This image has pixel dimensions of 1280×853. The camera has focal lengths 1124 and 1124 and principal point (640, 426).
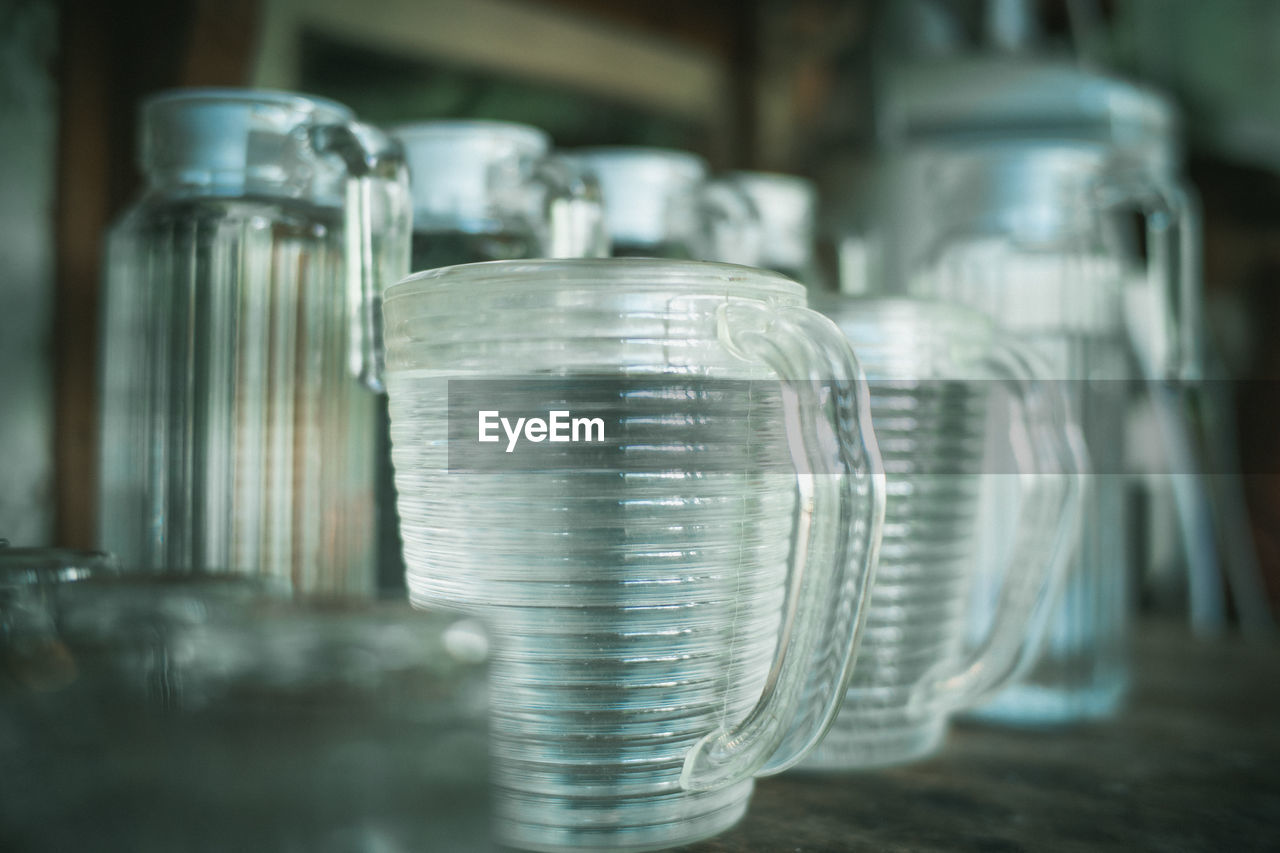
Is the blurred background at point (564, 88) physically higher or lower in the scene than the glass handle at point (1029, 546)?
higher

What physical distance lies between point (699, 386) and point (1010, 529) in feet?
0.79

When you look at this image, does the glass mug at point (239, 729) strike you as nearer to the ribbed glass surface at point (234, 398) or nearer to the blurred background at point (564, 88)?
the ribbed glass surface at point (234, 398)

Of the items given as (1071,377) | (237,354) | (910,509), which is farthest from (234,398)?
(1071,377)

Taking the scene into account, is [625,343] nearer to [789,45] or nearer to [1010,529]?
[1010,529]

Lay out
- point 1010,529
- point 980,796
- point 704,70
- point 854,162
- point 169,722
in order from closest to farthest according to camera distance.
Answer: point 169,722 < point 980,796 < point 1010,529 < point 854,162 < point 704,70

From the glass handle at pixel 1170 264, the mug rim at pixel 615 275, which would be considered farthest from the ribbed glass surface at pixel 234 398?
the glass handle at pixel 1170 264

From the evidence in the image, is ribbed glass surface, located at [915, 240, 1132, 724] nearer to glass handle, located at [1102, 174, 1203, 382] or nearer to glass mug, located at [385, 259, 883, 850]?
glass handle, located at [1102, 174, 1203, 382]

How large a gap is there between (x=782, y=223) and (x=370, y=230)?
0.77 ft

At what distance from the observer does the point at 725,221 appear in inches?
19.0

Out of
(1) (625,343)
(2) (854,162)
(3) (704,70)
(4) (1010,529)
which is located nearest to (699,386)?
(1) (625,343)

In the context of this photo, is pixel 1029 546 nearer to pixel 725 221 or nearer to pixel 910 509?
pixel 910 509

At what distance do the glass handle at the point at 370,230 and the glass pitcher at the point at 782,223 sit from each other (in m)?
0.19

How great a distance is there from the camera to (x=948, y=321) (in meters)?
0.39

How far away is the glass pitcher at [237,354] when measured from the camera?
1.23 ft
